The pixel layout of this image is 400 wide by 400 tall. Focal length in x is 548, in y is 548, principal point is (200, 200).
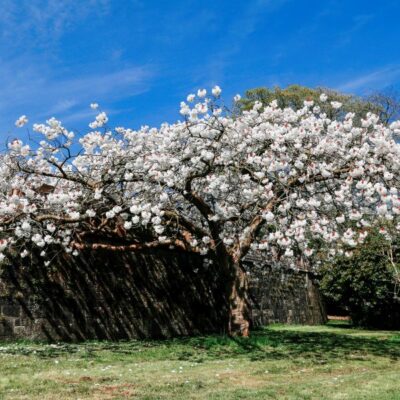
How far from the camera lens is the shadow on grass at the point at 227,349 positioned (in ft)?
28.5

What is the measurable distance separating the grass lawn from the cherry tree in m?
1.68

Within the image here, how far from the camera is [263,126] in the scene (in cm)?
997

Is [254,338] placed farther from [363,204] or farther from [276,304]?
[276,304]

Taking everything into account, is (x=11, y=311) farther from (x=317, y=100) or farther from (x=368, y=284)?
(x=317, y=100)

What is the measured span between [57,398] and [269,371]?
311 cm

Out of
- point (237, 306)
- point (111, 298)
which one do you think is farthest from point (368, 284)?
point (111, 298)

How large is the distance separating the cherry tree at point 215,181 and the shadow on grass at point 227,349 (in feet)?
3.37

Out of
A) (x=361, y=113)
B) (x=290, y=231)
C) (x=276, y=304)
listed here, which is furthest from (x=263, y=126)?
(x=361, y=113)

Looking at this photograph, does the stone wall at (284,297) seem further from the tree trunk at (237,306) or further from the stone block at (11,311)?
the stone block at (11,311)

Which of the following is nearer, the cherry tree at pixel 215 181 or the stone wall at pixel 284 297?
the cherry tree at pixel 215 181

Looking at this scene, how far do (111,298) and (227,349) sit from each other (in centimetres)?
270

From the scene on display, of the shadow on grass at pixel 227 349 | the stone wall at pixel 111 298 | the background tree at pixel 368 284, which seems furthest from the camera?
the background tree at pixel 368 284

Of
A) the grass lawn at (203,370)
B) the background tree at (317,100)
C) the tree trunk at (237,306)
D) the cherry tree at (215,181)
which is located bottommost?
the grass lawn at (203,370)

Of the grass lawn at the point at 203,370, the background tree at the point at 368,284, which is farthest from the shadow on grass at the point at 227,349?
the background tree at the point at 368,284
